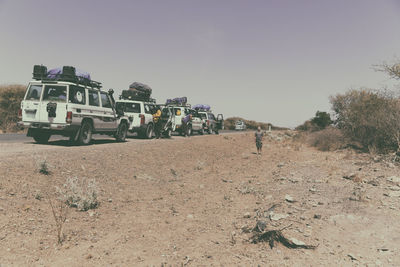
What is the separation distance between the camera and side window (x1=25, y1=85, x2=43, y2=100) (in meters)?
9.70

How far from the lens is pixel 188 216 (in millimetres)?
5547

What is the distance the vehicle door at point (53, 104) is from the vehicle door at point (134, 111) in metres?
5.16

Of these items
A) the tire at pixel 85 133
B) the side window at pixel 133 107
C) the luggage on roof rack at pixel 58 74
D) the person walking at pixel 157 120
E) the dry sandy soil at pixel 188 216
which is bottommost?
the dry sandy soil at pixel 188 216

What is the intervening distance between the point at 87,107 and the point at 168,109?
752 centimetres

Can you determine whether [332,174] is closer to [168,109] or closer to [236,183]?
[236,183]

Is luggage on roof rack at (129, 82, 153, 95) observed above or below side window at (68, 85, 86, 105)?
above

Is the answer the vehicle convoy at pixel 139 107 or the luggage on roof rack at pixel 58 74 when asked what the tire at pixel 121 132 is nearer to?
the vehicle convoy at pixel 139 107

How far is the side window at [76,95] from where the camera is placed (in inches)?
379

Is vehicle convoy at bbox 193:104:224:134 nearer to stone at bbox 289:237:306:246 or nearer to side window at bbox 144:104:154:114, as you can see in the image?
side window at bbox 144:104:154:114

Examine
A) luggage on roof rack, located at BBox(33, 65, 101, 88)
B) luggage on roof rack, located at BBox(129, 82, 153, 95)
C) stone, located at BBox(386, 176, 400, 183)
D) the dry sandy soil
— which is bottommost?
the dry sandy soil

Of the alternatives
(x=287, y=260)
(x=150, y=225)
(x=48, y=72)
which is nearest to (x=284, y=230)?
(x=287, y=260)

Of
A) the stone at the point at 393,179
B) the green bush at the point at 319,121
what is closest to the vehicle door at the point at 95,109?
the stone at the point at 393,179

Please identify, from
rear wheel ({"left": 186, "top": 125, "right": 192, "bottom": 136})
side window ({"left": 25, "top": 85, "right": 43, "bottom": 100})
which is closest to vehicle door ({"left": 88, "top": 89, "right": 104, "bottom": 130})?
side window ({"left": 25, "top": 85, "right": 43, "bottom": 100})

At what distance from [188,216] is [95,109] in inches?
284
